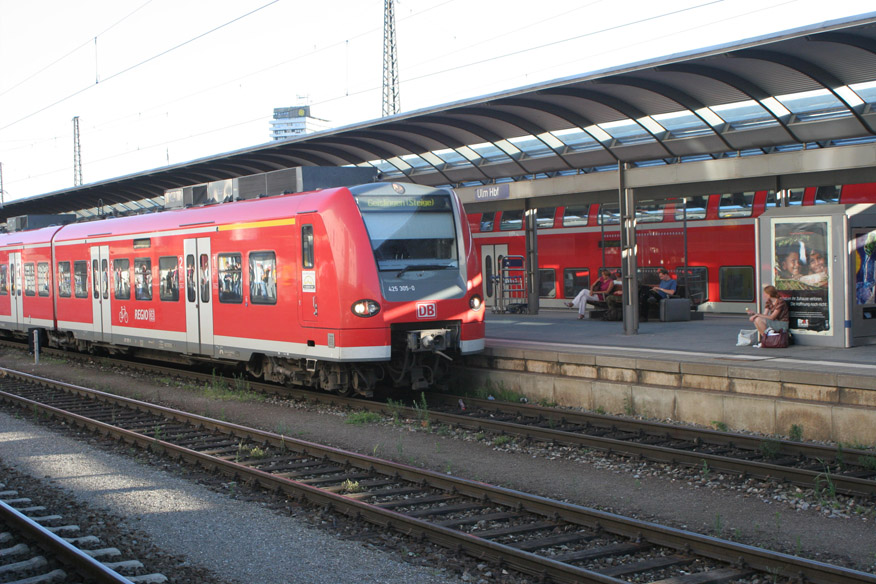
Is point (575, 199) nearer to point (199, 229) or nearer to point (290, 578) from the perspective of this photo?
point (199, 229)

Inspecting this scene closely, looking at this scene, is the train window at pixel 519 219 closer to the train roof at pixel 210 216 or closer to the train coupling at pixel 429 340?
the train roof at pixel 210 216

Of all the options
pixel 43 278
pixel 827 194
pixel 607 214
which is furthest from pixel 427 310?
pixel 43 278

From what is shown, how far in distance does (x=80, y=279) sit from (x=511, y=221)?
463 inches

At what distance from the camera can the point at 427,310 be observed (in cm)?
1194

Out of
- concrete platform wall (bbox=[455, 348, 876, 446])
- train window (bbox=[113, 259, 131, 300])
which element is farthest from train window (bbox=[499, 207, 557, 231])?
train window (bbox=[113, 259, 131, 300])

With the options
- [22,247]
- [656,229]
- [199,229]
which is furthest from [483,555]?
[22,247]

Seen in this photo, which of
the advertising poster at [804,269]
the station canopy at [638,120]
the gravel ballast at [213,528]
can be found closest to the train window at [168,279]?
the station canopy at [638,120]

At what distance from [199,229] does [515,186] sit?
6.40 meters

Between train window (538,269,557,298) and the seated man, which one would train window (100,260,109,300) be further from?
train window (538,269,557,298)

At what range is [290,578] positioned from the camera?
18.7ft

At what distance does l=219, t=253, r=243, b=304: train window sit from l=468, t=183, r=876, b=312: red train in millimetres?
9483

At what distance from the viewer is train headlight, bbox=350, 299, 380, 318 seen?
451 inches

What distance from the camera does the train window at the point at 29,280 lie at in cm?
2119

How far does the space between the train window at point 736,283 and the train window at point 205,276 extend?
11.5 metres
